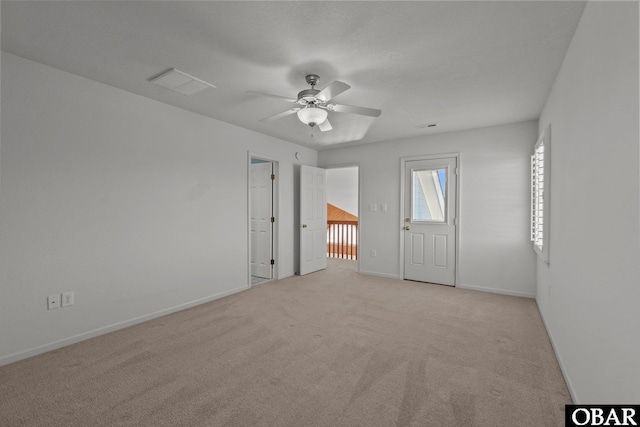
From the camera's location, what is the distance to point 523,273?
416 cm

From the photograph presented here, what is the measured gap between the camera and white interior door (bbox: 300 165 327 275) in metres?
5.49

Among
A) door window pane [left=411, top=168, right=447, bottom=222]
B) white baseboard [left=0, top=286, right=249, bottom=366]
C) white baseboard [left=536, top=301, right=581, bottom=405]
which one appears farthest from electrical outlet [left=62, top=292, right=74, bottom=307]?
door window pane [left=411, top=168, right=447, bottom=222]

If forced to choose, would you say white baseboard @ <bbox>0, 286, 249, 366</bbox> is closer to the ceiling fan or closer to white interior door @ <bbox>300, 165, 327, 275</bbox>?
white interior door @ <bbox>300, 165, 327, 275</bbox>

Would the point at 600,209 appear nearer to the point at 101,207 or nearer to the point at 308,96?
the point at 308,96

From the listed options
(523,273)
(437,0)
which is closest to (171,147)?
(437,0)

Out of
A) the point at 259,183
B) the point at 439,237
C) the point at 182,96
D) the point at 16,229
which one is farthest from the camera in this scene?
the point at 259,183

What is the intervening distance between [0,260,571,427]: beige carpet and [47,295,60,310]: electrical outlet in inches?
15.5

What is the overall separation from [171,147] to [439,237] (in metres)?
4.13

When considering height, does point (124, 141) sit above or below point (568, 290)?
above

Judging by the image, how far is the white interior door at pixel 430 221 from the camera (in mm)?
4727

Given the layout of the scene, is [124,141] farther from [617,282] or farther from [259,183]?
[617,282]

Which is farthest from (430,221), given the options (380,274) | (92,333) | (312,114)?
(92,333)

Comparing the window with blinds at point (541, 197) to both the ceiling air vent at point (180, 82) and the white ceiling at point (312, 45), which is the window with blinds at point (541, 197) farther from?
the ceiling air vent at point (180, 82)

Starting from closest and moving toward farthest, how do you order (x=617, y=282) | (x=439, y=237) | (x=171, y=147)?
(x=617, y=282)
(x=171, y=147)
(x=439, y=237)
